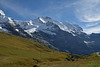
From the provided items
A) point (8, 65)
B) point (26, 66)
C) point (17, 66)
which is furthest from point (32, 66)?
point (8, 65)

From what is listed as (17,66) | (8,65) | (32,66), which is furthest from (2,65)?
(32,66)

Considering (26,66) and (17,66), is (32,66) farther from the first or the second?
(17,66)

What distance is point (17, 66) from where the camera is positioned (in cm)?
4478

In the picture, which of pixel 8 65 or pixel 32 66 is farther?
pixel 32 66

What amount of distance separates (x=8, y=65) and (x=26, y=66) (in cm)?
837

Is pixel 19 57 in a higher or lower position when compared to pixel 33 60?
higher

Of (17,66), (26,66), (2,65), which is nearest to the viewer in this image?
(2,65)

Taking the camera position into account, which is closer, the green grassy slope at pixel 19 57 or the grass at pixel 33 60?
the grass at pixel 33 60

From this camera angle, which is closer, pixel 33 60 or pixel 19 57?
pixel 19 57

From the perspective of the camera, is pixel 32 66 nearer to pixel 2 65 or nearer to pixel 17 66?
pixel 17 66

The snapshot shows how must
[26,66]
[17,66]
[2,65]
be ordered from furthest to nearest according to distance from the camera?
[26,66] → [17,66] → [2,65]

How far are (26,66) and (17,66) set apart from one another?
493cm

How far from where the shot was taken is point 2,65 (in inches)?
1633

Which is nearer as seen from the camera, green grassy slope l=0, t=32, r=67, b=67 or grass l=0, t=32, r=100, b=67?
grass l=0, t=32, r=100, b=67
